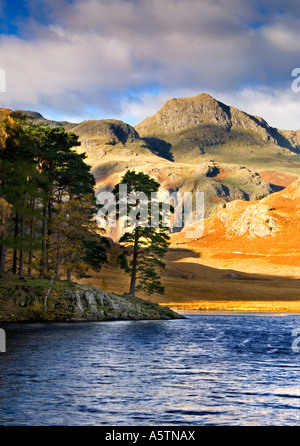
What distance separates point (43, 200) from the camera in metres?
62.3

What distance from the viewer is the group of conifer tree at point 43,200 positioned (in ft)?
180

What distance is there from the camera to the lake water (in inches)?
730

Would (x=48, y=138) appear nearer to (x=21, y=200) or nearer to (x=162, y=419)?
(x=21, y=200)

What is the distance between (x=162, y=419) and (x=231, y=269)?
135 m

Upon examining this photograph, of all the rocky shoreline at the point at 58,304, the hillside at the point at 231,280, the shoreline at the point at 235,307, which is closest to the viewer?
the rocky shoreline at the point at 58,304

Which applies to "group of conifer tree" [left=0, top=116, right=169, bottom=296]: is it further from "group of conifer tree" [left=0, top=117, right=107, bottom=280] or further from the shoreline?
the shoreline

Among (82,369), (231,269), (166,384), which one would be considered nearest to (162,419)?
(166,384)

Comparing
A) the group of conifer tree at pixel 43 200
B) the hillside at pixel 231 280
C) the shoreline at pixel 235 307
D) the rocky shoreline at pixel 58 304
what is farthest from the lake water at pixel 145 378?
the hillside at pixel 231 280

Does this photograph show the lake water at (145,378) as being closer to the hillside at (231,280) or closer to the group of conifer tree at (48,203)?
the group of conifer tree at (48,203)

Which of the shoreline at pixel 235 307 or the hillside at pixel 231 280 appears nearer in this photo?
the shoreline at pixel 235 307

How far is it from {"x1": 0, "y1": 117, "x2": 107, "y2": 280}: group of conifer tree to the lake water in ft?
45.0

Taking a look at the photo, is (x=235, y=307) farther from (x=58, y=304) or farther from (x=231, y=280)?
(x=58, y=304)

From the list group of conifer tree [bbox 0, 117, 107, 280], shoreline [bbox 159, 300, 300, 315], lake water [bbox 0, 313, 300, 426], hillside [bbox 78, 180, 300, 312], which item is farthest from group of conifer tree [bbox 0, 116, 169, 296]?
shoreline [bbox 159, 300, 300, 315]

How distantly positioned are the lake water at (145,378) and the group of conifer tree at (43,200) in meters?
13.7
